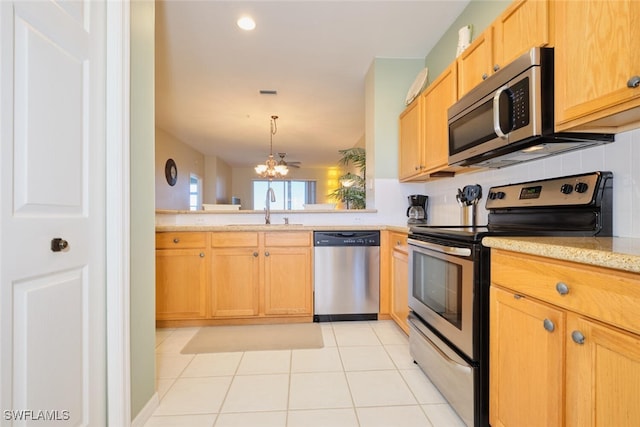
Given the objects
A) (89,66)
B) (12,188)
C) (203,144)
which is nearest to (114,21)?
(89,66)

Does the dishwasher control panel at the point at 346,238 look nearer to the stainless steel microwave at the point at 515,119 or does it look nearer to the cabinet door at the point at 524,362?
the stainless steel microwave at the point at 515,119

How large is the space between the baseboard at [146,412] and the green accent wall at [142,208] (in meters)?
0.02

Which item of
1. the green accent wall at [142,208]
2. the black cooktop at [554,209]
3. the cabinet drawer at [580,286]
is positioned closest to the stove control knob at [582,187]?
the black cooktop at [554,209]

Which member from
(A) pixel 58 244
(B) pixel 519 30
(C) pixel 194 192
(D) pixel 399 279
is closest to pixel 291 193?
(C) pixel 194 192

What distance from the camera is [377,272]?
273cm

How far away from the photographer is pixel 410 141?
2.78 metres

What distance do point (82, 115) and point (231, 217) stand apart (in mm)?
2146

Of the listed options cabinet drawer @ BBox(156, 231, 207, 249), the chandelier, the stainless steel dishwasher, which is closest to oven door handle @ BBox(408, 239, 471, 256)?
the stainless steel dishwasher

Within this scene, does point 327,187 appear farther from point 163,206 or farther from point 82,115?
point 82,115

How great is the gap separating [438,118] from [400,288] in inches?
55.6

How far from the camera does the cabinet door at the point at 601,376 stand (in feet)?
2.35

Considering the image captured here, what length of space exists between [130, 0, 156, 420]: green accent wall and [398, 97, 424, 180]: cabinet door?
205cm

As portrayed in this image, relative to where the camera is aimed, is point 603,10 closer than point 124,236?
Yes

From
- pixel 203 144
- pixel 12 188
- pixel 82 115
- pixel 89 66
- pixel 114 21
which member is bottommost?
pixel 12 188
